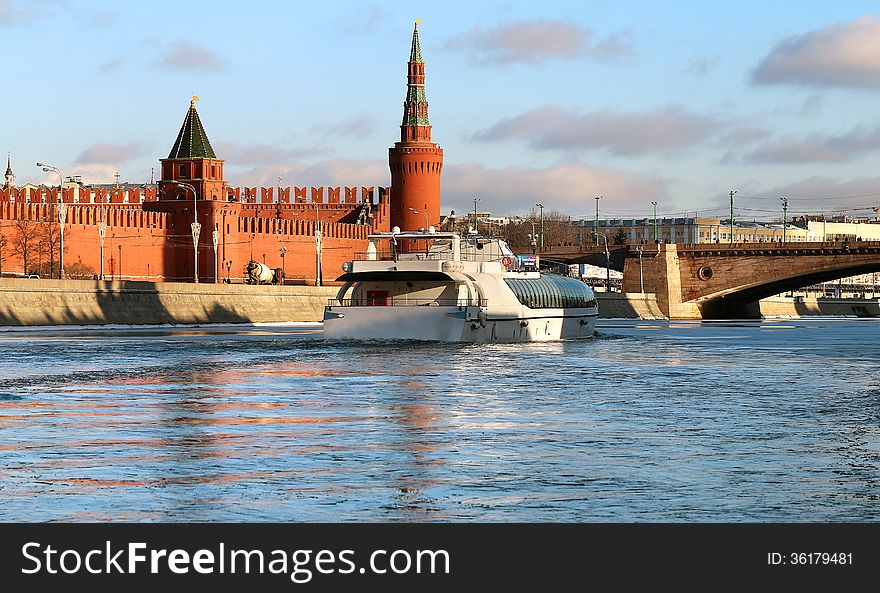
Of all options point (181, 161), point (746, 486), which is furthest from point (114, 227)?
point (746, 486)

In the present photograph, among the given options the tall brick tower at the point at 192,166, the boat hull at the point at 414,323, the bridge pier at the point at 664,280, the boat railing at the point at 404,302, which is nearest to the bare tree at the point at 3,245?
the tall brick tower at the point at 192,166

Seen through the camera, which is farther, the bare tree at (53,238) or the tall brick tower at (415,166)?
the tall brick tower at (415,166)

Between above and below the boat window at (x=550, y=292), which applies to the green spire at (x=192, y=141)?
above

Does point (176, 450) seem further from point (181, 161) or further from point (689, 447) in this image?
point (181, 161)

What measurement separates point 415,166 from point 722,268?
84.1 feet

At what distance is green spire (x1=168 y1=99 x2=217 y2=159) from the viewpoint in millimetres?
92062

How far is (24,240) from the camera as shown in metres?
79.6

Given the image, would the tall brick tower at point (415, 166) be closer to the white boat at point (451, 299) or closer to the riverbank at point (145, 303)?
the riverbank at point (145, 303)

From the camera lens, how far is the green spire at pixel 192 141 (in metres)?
92.1

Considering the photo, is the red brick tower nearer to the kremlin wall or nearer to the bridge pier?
the kremlin wall

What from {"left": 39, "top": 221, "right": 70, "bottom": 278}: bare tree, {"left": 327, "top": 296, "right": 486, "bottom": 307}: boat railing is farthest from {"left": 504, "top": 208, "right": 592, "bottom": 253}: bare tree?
{"left": 327, "top": 296, "right": 486, "bottom": 307}: boat railing

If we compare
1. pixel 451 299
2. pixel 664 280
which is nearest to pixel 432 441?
pixel 451 299

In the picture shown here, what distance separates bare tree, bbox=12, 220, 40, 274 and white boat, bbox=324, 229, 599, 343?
125 ft

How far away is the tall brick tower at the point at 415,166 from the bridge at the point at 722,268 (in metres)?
11.1
